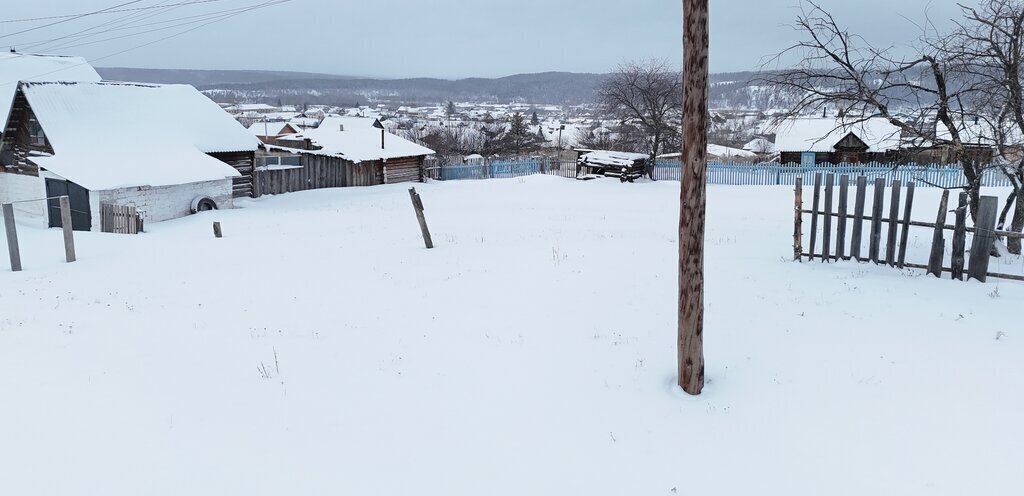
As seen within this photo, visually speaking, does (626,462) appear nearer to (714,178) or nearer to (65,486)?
(65,486)

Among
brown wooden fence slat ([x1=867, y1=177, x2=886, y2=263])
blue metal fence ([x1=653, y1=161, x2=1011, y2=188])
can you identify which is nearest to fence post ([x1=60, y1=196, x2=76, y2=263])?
brown wooden fence slat ([x1=867, y1=177, x2=886, y2=263])

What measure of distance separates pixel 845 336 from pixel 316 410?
536cm

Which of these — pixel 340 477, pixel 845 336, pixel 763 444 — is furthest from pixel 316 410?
pixel 845 336

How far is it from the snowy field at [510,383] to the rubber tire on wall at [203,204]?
14910 millimetres

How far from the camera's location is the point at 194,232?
65.9ft

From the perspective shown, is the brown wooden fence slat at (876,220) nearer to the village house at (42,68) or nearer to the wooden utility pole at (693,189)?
the wooden utility pole at (693,189)

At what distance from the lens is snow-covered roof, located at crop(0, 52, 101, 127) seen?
34.1 m

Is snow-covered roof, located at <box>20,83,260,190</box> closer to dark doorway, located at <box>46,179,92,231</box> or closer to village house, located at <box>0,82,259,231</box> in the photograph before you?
village house, located at <box>0,82,259,231</box>

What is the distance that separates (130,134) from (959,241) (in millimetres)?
27405

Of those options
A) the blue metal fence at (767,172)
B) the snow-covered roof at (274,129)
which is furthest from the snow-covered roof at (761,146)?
the snow-covered roof at (274,129)

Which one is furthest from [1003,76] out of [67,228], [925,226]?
[67,228]

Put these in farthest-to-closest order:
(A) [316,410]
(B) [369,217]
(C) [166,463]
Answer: (B) [369,217] < (A) [316,410] < (C) [166,463]

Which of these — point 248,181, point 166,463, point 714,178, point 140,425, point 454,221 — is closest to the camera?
point 166,463

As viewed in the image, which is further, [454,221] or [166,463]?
[454,221]
